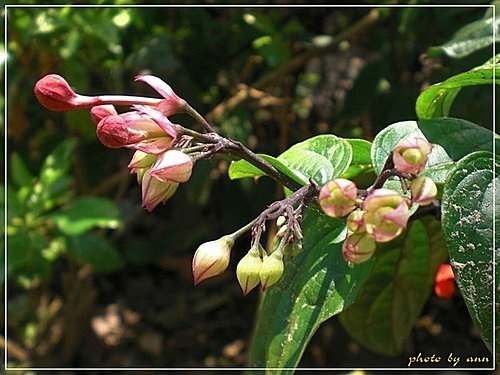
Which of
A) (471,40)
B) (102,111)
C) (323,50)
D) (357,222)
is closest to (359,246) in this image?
(357,222)

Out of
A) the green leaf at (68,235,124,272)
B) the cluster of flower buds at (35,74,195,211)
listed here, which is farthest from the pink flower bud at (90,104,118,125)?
the green leaf at (68,235,124,272)

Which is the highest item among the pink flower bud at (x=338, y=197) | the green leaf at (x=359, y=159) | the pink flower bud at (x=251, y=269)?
the pink flower bud at (x=338, y=197)

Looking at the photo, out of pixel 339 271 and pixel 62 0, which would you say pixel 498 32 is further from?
pixel 62 0

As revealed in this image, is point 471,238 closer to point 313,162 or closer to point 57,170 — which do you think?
point 313,162

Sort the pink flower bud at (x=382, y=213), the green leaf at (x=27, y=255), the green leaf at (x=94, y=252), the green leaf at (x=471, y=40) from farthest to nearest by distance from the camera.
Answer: the green leaf at (x=94, y=252), the green leaf at (x=27, y=255), the green leaf at (x=471, y=40), the pink flower bud at (x=382, y=213)

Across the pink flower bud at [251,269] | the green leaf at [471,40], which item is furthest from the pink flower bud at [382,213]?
the green leaf at [471,40]

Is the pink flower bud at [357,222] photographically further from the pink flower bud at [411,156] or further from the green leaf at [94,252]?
the green leaf at [94,252]

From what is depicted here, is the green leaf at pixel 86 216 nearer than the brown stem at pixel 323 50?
Yes

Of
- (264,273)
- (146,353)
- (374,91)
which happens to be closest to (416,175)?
(264,273)
